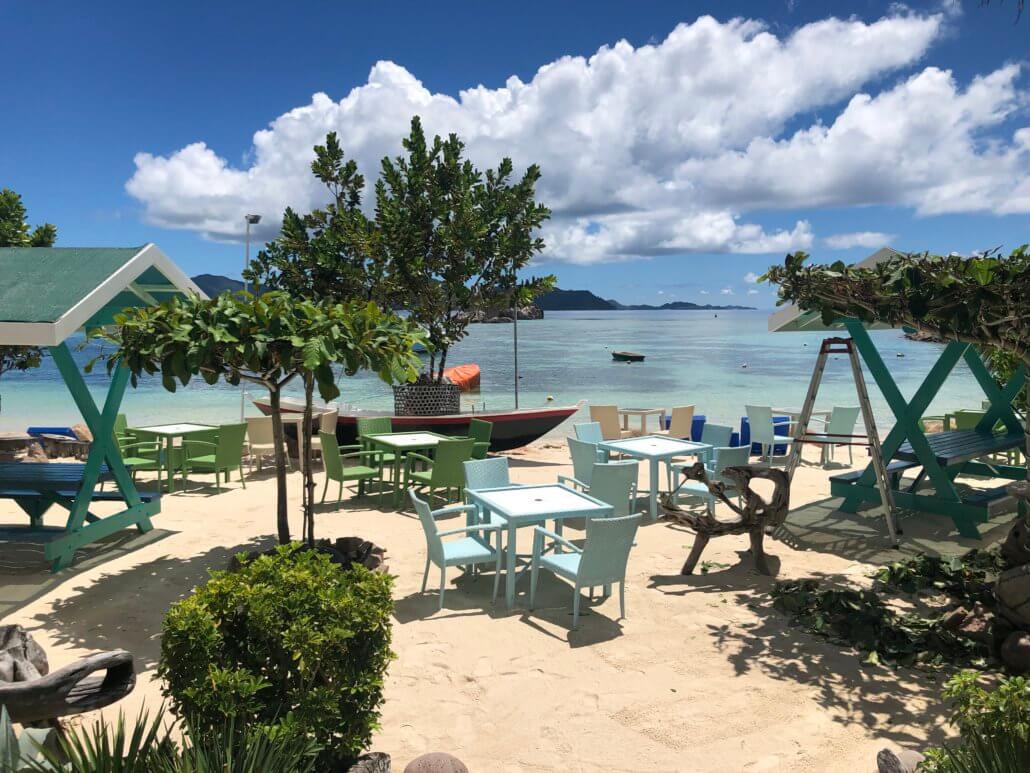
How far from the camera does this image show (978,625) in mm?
4512

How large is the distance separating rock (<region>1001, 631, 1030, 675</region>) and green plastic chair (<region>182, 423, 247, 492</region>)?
8409 millimetres

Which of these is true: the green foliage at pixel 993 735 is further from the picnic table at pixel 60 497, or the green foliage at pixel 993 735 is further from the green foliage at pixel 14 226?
the green foliage at pixel 14 226

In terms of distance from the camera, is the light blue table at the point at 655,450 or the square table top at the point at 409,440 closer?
the light blue table at the point at 655,450

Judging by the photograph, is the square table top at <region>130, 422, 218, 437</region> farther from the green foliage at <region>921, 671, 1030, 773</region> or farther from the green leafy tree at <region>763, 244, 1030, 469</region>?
the green foliage at <region>921, 671, 1030, 773</region>

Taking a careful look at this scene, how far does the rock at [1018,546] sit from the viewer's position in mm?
4234

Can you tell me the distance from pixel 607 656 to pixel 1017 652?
7.50 feet

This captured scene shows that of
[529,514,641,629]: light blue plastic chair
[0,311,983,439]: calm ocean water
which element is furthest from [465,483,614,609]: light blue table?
[0,311,983,439]: calm ocean water

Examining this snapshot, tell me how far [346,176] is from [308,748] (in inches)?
528

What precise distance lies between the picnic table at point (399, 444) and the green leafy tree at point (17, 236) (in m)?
6.50

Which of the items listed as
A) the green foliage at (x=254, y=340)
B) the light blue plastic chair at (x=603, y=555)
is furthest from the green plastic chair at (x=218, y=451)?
the light blue plastic chair at (x=603, y=555)

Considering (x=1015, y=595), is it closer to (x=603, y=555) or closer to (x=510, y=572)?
(x=603, y=555)

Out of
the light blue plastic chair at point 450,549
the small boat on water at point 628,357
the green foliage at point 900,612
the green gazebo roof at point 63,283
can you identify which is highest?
the green gazebo roof at point 63,283

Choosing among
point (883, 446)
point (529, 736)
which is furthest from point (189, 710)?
point (883, 446)

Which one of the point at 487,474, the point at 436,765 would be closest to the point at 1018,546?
the point at 436,765
